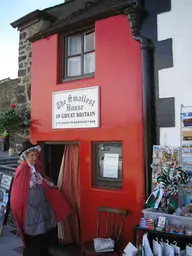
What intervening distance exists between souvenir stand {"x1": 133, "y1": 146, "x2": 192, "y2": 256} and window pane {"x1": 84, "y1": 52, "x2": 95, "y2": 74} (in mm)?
1914

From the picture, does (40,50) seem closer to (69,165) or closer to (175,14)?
(69,165)

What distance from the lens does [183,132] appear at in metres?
3.49

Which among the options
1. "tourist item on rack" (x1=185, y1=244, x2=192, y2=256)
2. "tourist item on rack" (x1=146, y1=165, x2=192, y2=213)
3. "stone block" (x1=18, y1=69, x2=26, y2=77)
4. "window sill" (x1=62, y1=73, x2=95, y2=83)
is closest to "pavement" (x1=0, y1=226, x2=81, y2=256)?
"tourist item on rack" (x1=146, y1=165, x2=192, y2=213)

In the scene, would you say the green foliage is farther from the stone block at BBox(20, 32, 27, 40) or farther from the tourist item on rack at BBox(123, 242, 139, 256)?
the tourist item on rack at BBox(123, 242, 139, 256)

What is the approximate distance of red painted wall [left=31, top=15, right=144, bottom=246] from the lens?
394cm

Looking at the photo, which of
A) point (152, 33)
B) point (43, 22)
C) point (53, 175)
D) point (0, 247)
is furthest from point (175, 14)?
point (0, 247)

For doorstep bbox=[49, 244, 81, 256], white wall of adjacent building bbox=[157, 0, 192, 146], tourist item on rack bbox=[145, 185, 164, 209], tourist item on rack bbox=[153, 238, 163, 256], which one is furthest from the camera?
doorstep bbox=[49, 244, 81, 256]

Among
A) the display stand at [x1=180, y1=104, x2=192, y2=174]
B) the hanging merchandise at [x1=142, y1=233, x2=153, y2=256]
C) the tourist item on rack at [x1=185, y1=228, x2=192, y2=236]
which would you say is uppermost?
the display stand at [x1=180, y1=104, x2=192, y2=174]

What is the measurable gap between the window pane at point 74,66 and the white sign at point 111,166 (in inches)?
63.4

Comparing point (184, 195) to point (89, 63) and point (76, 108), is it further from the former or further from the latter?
point (89, 63)

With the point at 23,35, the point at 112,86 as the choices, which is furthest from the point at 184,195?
the point at 23,35

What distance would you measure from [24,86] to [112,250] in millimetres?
3781

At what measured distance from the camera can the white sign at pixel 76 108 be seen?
4395mm

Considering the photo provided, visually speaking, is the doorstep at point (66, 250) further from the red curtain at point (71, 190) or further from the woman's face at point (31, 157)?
the woman's face at point (31, 157)
